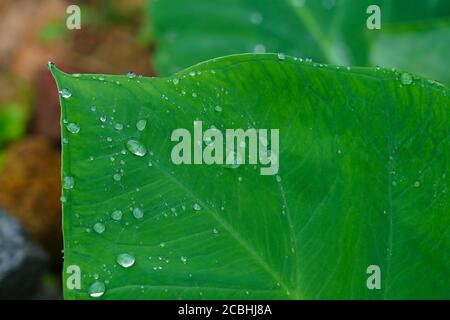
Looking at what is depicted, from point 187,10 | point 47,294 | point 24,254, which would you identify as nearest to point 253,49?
point 187,10

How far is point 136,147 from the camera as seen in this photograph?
79 centimetres

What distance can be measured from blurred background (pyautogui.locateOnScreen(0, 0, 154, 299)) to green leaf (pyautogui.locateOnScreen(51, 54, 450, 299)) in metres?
0.94

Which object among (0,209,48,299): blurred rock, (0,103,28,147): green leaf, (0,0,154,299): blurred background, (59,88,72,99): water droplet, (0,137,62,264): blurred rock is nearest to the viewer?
(59,88,72,99): water droplet

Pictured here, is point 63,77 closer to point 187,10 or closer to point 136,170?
point 136,170

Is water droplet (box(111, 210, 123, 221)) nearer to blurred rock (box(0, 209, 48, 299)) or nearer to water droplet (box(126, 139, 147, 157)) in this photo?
water droplet (box(126, 139, 147, 157))

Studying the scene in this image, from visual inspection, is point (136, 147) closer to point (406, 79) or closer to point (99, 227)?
point (99, 227)

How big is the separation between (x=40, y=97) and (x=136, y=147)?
2.09 m

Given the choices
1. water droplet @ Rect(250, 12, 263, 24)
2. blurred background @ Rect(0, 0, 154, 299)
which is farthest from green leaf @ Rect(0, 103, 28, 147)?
water droplet @ Rect(250, 12, 263, 24)

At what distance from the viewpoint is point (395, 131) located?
0.84m

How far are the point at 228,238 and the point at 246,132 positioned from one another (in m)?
0.14

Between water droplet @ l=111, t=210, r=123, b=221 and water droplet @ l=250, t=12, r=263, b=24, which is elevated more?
water droplet @ l=250, t=12, r=263, b=24

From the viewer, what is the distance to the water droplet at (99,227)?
2.63ft

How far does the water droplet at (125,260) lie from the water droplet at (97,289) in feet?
0.11

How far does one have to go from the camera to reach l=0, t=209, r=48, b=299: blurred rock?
5.37 feet
